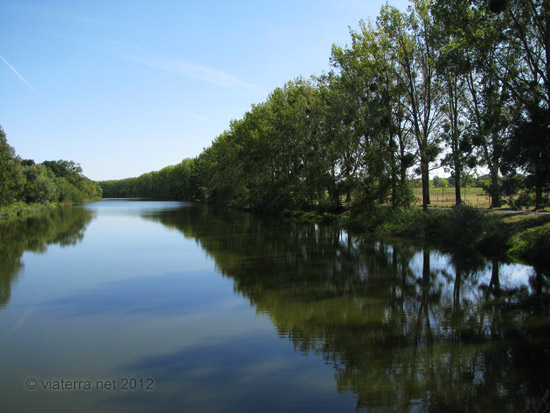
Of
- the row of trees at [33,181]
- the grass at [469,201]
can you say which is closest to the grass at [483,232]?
the grass at [469,201]

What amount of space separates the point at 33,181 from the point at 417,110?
72879 mm

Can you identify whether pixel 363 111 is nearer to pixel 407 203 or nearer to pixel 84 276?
pixel 407 203

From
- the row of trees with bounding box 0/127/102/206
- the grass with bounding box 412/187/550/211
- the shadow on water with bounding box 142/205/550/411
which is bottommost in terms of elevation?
the shadow on water with bounding box 142/205/550/411

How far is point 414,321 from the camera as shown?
9.85 meters

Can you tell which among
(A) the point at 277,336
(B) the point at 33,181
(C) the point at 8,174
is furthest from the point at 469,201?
(B) the point at 33,181

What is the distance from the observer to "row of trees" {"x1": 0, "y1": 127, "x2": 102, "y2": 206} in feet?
186

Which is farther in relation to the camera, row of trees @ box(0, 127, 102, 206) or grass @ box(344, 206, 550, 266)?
row of trees @ box(0, 127, 102, 206)

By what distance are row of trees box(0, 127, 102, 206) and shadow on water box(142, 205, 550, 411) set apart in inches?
2047

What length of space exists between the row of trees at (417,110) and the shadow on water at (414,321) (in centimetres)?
755

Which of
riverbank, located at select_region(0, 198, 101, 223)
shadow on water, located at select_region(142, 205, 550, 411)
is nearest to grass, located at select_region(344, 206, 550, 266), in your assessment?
shadow on water, located at select_region(142, 205, 550, 411)

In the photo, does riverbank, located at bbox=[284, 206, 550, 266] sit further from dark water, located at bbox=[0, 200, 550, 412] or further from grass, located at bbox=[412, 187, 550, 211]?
grass, located at bbox=[412, 187, 550, 211]

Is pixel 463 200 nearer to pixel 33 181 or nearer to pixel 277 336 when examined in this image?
pixel 277 336

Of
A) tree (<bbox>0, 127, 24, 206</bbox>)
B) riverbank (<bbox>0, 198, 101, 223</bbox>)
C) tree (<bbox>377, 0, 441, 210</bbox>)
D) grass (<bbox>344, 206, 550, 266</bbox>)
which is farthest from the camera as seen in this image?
tree (<bbox>0, 127, 24, 206</bbox>)

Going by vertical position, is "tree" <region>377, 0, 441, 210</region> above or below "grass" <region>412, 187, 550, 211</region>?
above
